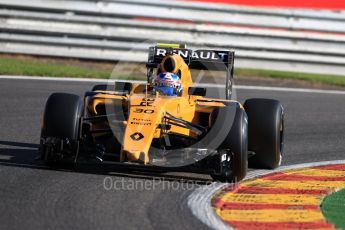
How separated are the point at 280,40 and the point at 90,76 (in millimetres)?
4209

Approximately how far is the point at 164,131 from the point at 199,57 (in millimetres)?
1814

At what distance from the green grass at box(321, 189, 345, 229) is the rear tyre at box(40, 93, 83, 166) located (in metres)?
2.53

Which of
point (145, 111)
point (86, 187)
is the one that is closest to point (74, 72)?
point (145, 111)

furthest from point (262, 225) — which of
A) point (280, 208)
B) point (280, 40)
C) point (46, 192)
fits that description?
point (280, 40)

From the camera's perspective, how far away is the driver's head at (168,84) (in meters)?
9.15

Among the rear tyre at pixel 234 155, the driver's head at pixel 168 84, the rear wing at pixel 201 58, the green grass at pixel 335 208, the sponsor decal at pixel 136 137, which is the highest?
the rear wing at pixel 201 58

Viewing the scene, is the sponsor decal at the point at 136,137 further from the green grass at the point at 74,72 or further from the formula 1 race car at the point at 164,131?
the green grass at the point at 74,72

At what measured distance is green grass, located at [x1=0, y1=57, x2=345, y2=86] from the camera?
15.8 metres

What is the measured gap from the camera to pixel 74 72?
16203 millimetres

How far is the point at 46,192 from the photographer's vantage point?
7.36 m

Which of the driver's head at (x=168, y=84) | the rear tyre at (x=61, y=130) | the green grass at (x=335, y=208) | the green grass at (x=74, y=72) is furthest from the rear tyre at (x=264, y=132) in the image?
the green grass at (x=74, y=72)

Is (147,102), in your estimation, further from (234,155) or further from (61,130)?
(234,155)

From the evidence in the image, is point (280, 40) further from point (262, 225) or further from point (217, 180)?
point (262, 225)

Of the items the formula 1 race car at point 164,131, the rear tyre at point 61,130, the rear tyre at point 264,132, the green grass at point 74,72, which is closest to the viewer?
the formula 1 race car at point 164,131
